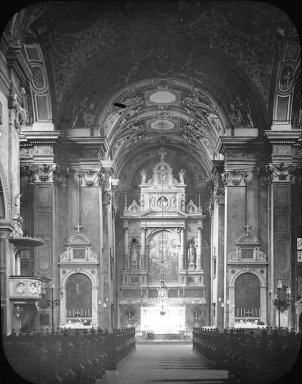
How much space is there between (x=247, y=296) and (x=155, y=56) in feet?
37.4

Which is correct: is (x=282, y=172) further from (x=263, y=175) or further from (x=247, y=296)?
(x=247, y=296)

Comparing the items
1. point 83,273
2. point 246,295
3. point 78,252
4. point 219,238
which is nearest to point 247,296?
point 246,295

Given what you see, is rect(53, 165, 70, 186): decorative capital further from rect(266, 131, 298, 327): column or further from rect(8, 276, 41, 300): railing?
rect(8, 276, 41, 300): railing

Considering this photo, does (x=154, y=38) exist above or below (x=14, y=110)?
above

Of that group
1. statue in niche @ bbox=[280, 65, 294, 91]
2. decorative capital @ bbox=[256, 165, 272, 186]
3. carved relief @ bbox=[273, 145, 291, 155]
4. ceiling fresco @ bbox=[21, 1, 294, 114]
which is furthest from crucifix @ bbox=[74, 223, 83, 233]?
statue in niche @ bbox=[280, 65, 294, 91]

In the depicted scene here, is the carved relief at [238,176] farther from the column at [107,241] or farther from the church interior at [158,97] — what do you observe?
the column at [107,241]

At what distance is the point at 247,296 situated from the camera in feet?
118

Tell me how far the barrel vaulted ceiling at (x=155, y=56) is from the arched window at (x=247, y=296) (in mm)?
6916

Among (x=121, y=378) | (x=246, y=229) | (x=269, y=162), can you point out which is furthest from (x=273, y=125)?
(x=121, y=378)

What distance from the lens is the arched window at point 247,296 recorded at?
35819mm

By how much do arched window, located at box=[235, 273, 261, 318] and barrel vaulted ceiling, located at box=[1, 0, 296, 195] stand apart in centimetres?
692

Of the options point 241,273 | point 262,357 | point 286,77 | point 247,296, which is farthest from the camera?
point 241,273

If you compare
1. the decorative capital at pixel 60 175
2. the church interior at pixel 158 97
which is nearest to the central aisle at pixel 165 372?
the church interior at pixel 158 97

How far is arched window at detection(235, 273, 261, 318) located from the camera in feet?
118
